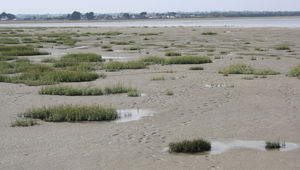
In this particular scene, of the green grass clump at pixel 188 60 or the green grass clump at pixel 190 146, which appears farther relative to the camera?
the green grass clump at pixel 188 60

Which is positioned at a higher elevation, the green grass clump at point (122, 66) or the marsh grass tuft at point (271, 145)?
the marsh grass tuft at point (271, 145)

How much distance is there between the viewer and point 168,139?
9.83 metres

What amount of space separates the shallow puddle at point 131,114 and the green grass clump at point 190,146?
10.1 ft

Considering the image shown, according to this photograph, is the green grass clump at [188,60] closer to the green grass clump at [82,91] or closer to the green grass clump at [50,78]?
the green grass clump at [50,78]

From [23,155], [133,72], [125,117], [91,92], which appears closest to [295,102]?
[125,117]

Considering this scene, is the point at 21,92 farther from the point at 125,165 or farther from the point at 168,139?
the point at 125,165

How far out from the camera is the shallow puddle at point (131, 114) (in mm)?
11989

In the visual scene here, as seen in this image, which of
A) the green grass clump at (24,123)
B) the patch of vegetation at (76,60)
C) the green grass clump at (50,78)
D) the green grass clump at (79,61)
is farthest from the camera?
the patch of vegetation at (76,60)

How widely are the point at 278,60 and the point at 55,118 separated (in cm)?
1739

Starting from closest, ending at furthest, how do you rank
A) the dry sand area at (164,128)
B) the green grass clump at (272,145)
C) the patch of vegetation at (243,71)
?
the dry sand area at (164,128)
the green grass clump at (272,145)
the patch of vegetation at (243,71)

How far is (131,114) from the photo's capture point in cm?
1263

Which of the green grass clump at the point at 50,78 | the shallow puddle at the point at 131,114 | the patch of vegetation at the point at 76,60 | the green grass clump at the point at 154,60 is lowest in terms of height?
the patch of vegetation at the point at 76,60

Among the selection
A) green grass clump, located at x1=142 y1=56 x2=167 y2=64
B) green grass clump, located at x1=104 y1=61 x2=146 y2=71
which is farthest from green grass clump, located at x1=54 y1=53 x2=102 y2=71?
green grass clump, located at x1=142 y1=56 x2=167 y2=64

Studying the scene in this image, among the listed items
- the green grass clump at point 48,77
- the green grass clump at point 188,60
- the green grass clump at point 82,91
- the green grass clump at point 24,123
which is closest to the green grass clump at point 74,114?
the green grass clump at point 24,123
